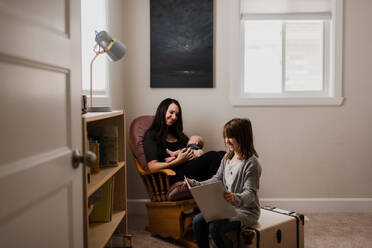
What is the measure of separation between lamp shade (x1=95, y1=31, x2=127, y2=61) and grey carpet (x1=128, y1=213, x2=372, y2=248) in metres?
1.41

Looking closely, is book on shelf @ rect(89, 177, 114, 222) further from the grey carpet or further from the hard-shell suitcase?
the hard-shell suitcase

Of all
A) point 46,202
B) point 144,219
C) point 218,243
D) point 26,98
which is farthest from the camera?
point 144,219

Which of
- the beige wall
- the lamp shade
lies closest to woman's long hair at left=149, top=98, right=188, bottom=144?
the beige wall

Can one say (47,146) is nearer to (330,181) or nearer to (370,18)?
(330,181)

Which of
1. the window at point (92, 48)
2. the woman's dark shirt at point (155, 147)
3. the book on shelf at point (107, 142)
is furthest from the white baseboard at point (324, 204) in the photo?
the book on shelf at point (107, 142)

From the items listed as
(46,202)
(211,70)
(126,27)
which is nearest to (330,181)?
(211,70)

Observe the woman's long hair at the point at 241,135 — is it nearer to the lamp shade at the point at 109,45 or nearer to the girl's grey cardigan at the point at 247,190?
the girl's grey cardigan at the point at 247,190

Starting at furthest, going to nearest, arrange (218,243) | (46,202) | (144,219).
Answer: (144,219) < (218,243) < (46,202)

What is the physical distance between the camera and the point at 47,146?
108 cm

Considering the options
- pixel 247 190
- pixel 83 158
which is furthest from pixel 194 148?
pixel 83 158

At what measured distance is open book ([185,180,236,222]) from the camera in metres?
1.99

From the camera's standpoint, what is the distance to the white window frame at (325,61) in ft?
11.5

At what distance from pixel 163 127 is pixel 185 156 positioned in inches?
13.5

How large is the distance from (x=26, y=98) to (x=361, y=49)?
3370mm
